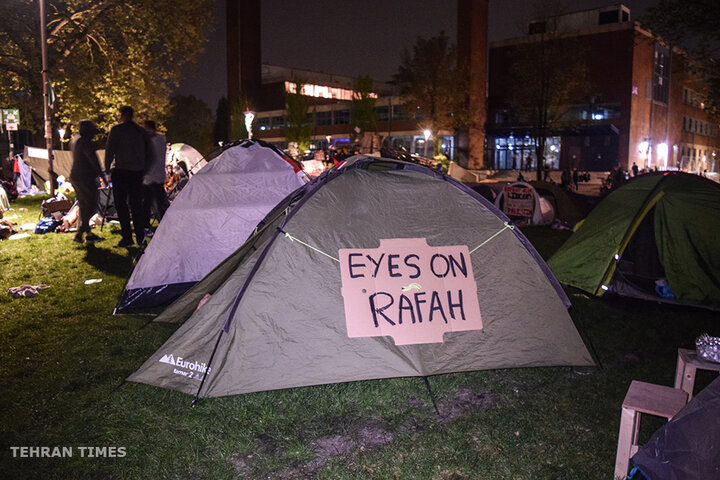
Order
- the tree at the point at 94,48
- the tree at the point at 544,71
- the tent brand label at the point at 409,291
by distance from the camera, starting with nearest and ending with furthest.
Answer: the tent brand label at the point at 409,291 < the tree at the point at 94,48 < the tree at the point at 544,71

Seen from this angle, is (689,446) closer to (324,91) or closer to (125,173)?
(125,173)

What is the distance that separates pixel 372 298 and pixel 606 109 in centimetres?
4769

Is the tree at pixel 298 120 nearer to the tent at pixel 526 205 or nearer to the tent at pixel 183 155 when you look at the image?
the tent at pixel 183 155

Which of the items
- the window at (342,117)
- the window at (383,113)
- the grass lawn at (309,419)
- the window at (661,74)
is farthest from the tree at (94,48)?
the window at (342,117)

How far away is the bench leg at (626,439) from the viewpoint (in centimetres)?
306

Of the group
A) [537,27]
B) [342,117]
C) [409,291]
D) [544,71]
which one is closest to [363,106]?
[342,117]

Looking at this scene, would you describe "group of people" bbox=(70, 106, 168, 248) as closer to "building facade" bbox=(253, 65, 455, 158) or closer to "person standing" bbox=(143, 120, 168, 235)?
"person standing" bbox=(143, 120, 168, 235)

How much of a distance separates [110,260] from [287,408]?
19.6 ft

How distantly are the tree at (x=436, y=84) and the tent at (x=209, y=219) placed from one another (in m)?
36.7

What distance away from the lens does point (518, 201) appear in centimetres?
1423

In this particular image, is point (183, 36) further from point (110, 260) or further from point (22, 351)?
point (22, 351)

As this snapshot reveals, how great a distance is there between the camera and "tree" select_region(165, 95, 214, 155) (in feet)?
254

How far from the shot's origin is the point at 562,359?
4473 mm

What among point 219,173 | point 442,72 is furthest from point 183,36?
point 442,72
